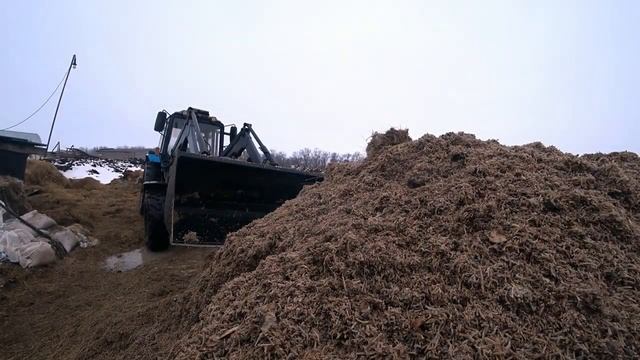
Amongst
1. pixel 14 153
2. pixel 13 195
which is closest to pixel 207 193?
pixel 13 195

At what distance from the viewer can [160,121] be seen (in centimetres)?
829

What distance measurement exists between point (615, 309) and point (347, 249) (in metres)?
1.38

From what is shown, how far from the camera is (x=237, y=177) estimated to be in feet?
21.1

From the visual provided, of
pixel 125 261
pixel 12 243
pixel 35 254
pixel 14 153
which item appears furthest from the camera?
pixel 14 153

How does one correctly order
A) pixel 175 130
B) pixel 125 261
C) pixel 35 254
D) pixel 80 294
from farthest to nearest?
pixel 175 130 < pixel 125 261 < pixel 35 254 < pixel 80 294

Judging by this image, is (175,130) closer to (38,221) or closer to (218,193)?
(218,193)

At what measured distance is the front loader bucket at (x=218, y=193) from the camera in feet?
18.8

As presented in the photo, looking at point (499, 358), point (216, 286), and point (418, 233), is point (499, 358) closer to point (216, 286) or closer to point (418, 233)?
point (418, 233)

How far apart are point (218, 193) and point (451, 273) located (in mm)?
4922

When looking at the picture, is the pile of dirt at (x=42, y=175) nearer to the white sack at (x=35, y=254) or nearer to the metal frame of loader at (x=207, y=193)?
the metal frame of loader at (x=207, y=193)

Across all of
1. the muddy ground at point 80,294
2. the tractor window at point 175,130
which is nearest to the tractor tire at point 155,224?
the muddy ground at point 80,294

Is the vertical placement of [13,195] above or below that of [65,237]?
above

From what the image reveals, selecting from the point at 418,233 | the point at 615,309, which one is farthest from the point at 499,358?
the point at 418,233

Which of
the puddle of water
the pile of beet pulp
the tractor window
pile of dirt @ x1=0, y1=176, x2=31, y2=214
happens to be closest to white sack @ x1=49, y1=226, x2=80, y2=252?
the puddle of water
